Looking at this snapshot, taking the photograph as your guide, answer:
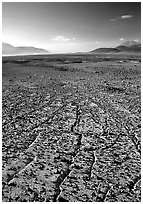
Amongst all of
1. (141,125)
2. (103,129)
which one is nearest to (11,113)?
(103,129)

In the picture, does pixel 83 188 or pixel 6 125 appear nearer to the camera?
pixel 83 188

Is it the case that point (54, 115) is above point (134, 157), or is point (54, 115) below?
above

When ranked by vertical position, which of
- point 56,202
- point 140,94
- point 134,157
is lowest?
point 56,202

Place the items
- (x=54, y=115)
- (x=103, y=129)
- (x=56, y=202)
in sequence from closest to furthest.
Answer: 1. (x=56, y=202)
2. (x=103, y=129)
3. (x=54, y=115)

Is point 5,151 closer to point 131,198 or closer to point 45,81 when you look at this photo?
point 131,198

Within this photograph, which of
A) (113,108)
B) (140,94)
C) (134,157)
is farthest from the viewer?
(140,94)

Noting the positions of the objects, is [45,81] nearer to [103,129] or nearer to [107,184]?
[103,129]
